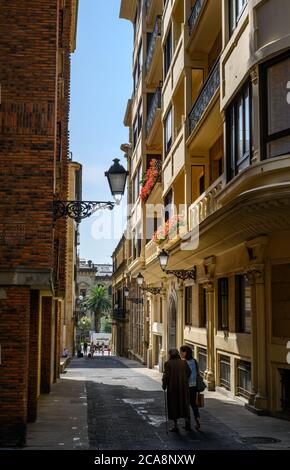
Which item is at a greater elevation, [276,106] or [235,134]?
[235,134]

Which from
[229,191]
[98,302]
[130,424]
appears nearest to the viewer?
[130,424]

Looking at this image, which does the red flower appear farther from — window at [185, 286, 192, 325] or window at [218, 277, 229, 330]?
window at [218, 277, 229, 330]

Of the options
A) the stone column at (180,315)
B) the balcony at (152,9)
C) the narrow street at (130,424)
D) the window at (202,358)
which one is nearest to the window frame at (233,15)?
the narrow street at (130,424)

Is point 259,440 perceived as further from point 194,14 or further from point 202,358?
point 194,14

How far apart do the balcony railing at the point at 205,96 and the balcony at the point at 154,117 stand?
880 centimetres

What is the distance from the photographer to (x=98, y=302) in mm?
106562

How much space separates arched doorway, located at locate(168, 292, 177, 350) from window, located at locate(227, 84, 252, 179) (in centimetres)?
1203

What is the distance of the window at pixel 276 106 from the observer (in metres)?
11.8

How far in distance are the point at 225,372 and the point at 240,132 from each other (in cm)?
732

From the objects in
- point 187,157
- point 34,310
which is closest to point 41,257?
point 34,310

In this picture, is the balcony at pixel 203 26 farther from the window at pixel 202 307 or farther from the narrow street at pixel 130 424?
the narrow street at pixel 130 424

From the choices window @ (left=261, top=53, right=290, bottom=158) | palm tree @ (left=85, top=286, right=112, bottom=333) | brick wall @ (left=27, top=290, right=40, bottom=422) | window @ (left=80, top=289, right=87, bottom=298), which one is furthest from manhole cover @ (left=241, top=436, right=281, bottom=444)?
window @ (left=80, top=289, right=87, bottom=298)

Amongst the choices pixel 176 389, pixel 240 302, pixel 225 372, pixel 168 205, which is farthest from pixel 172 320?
pixel 176 389

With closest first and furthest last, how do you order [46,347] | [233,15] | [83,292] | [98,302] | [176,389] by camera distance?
[176,389] < [233,15] < [46,347] < [98,302] < [83,292]
